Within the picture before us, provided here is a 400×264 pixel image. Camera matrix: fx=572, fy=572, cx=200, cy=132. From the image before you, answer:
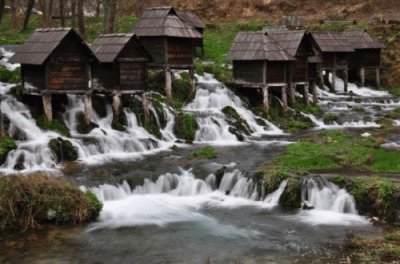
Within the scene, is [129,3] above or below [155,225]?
above

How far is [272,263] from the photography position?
13.3m

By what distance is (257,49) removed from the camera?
3114 cm

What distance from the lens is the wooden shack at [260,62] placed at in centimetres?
3105

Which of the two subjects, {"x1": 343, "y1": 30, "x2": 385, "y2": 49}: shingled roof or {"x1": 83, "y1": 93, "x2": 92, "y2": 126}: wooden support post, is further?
{"x1": 343, "y1": 30, "x2": 385, "y2": 49}: shingled roof

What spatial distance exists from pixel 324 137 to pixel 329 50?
14.1 meters

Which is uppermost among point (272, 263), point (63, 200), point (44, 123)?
point (44, 123)

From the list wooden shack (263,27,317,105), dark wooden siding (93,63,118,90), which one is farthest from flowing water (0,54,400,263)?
wooden shack (263,27,317,105)

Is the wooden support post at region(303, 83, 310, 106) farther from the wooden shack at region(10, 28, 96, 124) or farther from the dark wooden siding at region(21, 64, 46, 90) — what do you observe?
the dark wooden siding at region(21, 64, 46, 90)

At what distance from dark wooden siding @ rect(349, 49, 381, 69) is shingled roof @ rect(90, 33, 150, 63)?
69.2 feet

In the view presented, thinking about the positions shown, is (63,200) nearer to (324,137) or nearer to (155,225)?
(155,225)

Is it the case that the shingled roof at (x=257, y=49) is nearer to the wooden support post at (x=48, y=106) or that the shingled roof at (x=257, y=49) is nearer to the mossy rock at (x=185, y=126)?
the mossy rock at (x=185, y=126)

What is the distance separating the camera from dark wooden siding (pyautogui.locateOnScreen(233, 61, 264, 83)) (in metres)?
31.7

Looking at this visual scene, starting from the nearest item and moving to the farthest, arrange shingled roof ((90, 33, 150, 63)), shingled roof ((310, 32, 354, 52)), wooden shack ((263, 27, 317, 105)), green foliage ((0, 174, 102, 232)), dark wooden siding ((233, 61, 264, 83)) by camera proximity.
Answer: green foliage ((0, 174, 102, 232)) → shingled roof ((90, 33, 150, 63)) → dark wooden siding ((233, 61, 264, 83)) → wooden shack ((263, 27, 317, 105)) → shingled roof ((310, 32, 354, 52))

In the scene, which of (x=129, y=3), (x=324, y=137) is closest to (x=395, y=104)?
(x=324, y=137)
